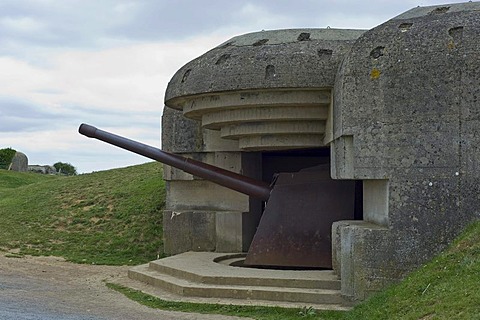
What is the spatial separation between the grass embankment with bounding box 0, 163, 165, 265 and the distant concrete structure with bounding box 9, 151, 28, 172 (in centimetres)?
1332

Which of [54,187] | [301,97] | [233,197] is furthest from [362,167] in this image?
[54,187]

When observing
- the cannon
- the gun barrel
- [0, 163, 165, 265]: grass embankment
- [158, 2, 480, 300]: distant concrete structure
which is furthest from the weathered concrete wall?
[0, 163, 165, 265]: grass embankment

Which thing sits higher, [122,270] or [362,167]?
[362,167]

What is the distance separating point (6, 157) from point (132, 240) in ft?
69.7

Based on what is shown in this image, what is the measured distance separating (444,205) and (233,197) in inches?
242

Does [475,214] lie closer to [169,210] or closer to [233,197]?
[233,197]

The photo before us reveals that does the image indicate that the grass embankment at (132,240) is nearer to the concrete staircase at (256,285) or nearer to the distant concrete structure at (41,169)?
the concrete staircase at (256,285)

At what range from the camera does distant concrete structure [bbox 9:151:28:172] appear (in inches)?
1385

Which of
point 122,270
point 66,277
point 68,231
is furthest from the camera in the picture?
point 68,231

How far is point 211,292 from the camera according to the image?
9.94 metres

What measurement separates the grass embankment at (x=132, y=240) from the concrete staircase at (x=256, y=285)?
398mm

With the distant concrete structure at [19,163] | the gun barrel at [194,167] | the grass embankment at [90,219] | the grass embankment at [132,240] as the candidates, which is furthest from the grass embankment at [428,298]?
the distant concrete structure at [19,163]

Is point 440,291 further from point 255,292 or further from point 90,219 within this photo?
point 90,219

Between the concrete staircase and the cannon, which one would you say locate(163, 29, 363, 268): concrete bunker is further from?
the concrete staircase
